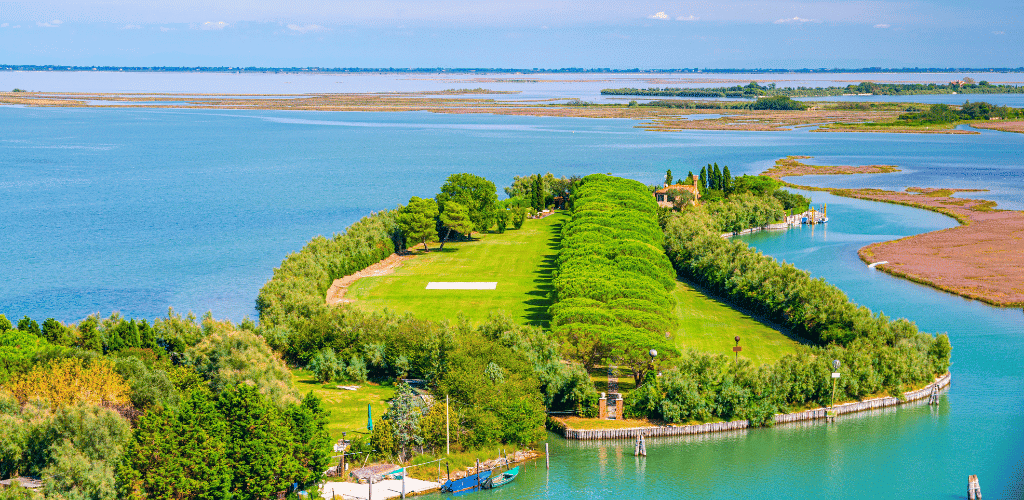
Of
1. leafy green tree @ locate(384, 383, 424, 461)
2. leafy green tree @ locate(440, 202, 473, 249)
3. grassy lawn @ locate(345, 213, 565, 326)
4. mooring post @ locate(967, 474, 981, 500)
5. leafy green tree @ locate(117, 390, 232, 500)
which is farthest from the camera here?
leafy green tree @ locate(440, 202, 473, 249)

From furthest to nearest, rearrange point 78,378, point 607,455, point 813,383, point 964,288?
point 964,288 < point 813,383 < point 607,455 < point 78,378

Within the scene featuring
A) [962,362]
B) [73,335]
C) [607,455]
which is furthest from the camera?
[962,362]

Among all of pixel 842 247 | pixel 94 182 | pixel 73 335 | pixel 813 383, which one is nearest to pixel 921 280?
pixel 842 247

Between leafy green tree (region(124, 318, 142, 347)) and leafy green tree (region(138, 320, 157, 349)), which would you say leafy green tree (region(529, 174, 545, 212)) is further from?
leafy green tree (region(124, 318, 142, 347))

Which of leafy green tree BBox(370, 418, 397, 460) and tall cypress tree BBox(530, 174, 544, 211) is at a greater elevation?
tall cypress tree BBox(530, 174, 544, 211)

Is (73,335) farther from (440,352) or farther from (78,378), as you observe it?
(440,352)

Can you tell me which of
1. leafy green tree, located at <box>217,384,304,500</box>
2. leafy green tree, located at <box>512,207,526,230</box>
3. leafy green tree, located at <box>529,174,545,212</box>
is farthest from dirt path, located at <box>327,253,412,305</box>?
leafy green tree, located at <box>529,174,545,212</box>

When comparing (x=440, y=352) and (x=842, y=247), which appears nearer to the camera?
(x=440, y=352)
